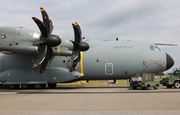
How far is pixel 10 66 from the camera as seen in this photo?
24.8 meters

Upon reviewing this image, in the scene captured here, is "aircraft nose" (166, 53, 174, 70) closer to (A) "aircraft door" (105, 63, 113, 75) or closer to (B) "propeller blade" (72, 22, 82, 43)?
(A) "aircraft door" (105, 63, 113, 75)

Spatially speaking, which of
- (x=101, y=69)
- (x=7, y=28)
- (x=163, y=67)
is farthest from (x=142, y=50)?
(x=7, y=28)

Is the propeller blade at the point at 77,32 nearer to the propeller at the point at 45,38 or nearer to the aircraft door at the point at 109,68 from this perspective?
the propeller at the point at 45,38

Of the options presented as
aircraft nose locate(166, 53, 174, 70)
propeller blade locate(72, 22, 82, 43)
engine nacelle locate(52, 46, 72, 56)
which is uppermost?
propeller blade locate(72, 22, 82, 43)

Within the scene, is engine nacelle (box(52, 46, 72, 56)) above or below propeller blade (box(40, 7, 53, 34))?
below

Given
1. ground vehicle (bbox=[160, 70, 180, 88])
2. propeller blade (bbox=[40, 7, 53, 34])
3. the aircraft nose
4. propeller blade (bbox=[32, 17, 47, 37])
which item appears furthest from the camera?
the aircraft nose

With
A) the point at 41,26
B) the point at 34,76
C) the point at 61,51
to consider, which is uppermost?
the point at 41,26

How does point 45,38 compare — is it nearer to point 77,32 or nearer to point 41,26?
point 41,26

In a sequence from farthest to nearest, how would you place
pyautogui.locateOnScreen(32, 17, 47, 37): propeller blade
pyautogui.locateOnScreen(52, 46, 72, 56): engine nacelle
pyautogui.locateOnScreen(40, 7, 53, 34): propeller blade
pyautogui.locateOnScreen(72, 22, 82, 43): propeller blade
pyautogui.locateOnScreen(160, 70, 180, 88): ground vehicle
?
pyautogui.locateOnScreen(160, 70, 180, 88): ground vehicle < pyautogui.locateOnScreen(72, 22, 82, 43): propeller blade < pyautogui.locateOnScreen(52, 46, 72, 56): engine nacelle < pyautogui.locateOnScreen(40, 7, 53, 34): propeller blade < pyautogui.locateOnScreen(32, 17, 47, 37): propeller blade
